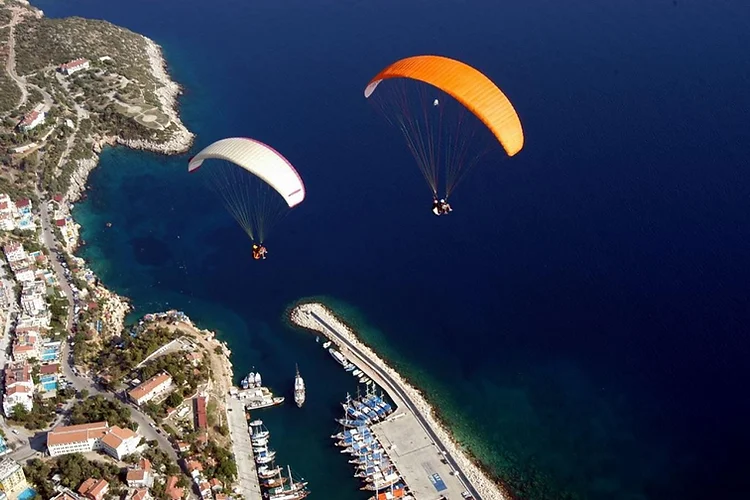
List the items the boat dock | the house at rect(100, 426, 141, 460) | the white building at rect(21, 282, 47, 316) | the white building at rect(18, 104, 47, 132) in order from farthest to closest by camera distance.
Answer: the white building at rect(18, 104, 47, 132)
the white building at rect(21, 282, 47, 316)
the boat dock
the house at rect(100, 426, 141, 460)

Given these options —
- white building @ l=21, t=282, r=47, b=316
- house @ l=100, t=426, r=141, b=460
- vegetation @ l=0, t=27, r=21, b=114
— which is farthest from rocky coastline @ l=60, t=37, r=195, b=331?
house @ l=100, t=426, r=141, b=460

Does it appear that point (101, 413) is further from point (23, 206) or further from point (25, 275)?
point (23, 206)

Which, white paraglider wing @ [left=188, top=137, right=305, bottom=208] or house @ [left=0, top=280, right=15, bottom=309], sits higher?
house @ [left=0, top=280, right=15, bottom=309]

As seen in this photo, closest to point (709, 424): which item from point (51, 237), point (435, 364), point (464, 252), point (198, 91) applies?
point (435, 364)

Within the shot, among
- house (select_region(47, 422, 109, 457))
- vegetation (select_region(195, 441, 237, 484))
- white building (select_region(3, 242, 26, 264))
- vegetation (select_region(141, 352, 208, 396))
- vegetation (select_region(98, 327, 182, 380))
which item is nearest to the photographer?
house (select_region(47, 422, 109, 457))

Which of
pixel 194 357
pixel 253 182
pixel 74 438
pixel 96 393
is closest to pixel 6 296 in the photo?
pixel 96 393

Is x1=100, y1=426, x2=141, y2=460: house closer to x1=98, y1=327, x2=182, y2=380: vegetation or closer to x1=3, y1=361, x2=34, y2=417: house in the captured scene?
x1=3, y1=361, x2=34, y2=417: house

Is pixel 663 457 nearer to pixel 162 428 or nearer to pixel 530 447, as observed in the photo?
pixel 530 447
